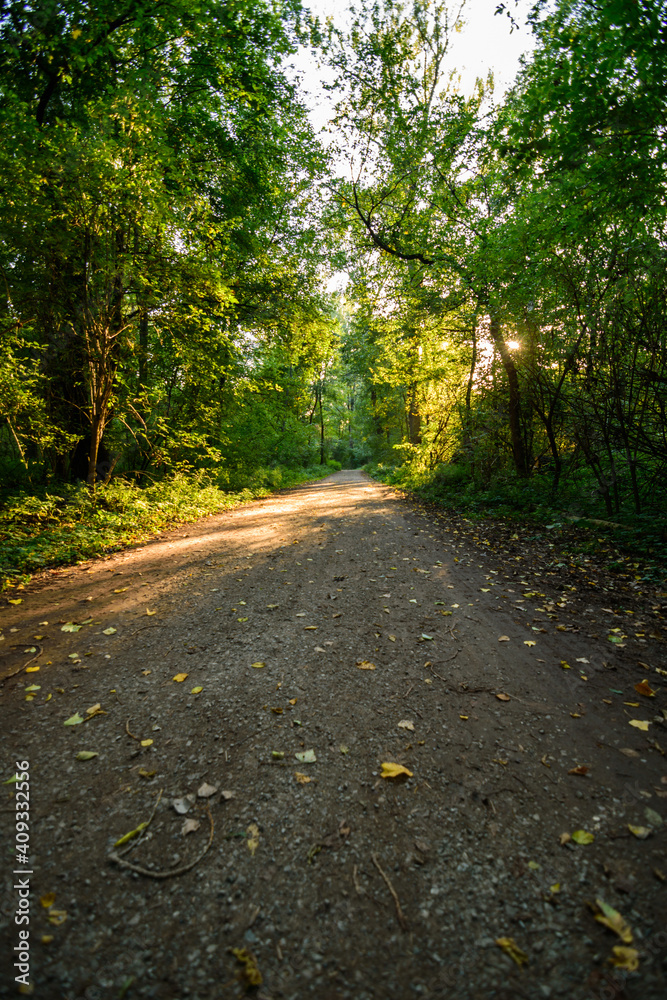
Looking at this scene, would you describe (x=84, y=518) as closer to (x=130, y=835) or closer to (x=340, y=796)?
(x=130, y=835)

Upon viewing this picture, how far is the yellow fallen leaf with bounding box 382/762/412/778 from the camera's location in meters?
2.21

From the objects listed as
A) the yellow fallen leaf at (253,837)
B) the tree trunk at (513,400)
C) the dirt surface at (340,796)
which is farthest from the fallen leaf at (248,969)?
the tree trunk at (513,400)

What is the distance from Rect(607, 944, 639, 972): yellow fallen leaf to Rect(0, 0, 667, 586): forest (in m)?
4.90

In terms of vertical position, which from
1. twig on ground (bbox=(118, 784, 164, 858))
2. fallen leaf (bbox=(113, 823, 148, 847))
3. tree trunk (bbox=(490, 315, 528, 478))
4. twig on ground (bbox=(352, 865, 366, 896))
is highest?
tree trunk (bbox=(490, 315, 528, 478))

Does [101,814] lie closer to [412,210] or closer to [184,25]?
[184,25]

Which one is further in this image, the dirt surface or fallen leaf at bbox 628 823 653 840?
fallen leaf at bbox 628 823 653 840

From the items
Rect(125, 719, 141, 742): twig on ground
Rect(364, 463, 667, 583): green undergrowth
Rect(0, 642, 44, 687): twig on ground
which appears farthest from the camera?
Rect(364, 463, 667, 583): green undergrowth

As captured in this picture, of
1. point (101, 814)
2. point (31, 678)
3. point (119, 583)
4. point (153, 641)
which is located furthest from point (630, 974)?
point (119, 583)

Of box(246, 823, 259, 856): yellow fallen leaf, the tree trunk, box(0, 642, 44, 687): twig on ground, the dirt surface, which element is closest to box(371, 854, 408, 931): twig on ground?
the dirt surface

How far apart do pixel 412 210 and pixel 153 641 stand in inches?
501

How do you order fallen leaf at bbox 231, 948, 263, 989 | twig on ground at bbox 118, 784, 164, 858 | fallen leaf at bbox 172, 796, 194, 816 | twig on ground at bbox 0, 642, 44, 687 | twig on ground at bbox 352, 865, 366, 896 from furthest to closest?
twig on ground at bbox 0, 642, 44, 687 → fallen leaf at bbox 172, 796, 194, 816 → twig on ground at bbox 118, 784, 164, 858 → twig on ground at bbox 352, 865, 366, 896 → fallen leaf at bbox 231, 948, 263, 989

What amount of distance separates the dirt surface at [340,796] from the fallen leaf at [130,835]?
0.04 meters

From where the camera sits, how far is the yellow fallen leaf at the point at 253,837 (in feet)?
6.01

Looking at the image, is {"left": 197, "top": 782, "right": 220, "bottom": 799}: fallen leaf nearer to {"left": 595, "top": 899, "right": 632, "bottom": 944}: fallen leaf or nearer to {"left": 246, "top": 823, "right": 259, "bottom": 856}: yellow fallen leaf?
{"left": 246, "top": 823, "right": 259, "bottom": 856}: yellow fallen leaf
